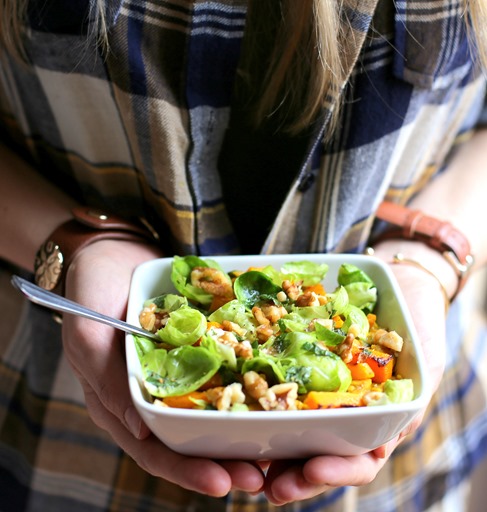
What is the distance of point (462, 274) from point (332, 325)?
312 millimetres

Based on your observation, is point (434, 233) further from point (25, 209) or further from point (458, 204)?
point (25, 209)

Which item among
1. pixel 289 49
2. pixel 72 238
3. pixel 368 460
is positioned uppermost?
pixel 289 49

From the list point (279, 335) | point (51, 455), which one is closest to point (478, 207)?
point (279, 335)

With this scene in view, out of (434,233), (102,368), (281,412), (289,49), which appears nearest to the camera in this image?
(281,412)

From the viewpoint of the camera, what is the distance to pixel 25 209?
92cm

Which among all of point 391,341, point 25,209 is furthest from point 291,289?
point 25,209

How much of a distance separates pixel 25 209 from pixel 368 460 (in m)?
0.54

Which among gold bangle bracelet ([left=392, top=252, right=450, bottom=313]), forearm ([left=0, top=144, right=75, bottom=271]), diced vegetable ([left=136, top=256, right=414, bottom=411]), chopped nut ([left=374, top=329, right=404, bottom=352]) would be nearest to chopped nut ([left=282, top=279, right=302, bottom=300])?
diced vegetable ([left=136, top=256, right=414, bottom=411])

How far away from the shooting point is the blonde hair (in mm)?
749

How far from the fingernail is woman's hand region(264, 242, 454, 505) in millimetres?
139

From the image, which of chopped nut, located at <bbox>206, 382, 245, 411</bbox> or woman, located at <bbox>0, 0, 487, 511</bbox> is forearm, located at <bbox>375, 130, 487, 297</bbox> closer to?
woman, located at <bbox>0, 0, 487, 511</bbox>

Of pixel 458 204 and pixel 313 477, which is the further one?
pixel 458 204

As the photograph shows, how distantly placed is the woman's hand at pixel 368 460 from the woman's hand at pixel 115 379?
0.08 ft

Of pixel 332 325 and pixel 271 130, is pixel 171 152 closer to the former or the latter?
pixel 271 130
